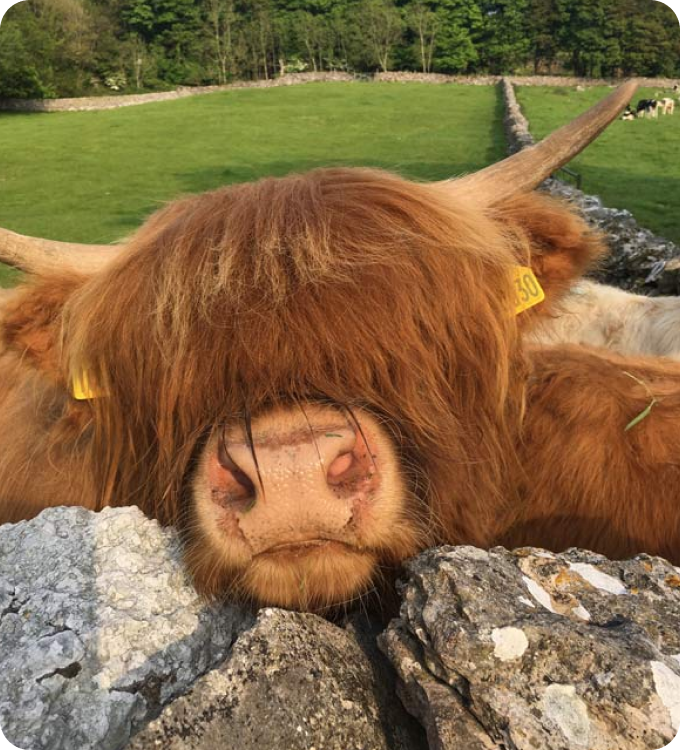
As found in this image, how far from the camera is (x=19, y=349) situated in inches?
76.1

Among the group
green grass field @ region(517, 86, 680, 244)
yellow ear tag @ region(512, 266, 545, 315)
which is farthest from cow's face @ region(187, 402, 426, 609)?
green grass field @ region(517, 86, 680, 244)

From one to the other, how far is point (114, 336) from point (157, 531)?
1.55 ft

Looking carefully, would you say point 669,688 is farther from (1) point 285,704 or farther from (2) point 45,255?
(2) point 45,255

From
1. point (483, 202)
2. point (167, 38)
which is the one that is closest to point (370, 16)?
point (167, 38)

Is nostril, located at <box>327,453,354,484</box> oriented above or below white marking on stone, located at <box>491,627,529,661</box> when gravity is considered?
above

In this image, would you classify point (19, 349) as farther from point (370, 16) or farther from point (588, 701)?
point (370, 16)

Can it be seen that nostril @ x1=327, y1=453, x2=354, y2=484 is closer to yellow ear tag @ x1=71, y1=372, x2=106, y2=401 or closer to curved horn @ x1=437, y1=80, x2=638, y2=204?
yellow ear tag @ x1=71, y1=372, x2=106, y2=401

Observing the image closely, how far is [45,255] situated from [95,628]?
1453 mm

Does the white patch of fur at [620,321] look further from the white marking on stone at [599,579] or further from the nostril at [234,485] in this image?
the nostril at [234,485]

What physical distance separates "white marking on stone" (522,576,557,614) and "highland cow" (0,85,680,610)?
31 cm

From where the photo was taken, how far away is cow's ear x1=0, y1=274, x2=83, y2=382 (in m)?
1.90

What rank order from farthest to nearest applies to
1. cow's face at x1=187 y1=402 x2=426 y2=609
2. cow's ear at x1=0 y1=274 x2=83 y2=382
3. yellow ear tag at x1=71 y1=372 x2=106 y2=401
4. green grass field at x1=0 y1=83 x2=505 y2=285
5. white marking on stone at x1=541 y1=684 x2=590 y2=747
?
green grass field at x1=0 y1=83 x2=505 y2=285 < cow's ear at x1=0 y1=274 x2=83 y2=382 < yellow ear tag at x1=71 y1=372 x2=106 y2=401 < cow's face at x1=187 y1=402 x2=426 y2=609 < white marking on stone at x1=541 y1=684 x2=590 y2=747

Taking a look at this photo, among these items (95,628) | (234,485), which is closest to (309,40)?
(234,485)

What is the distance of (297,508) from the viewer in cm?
124
